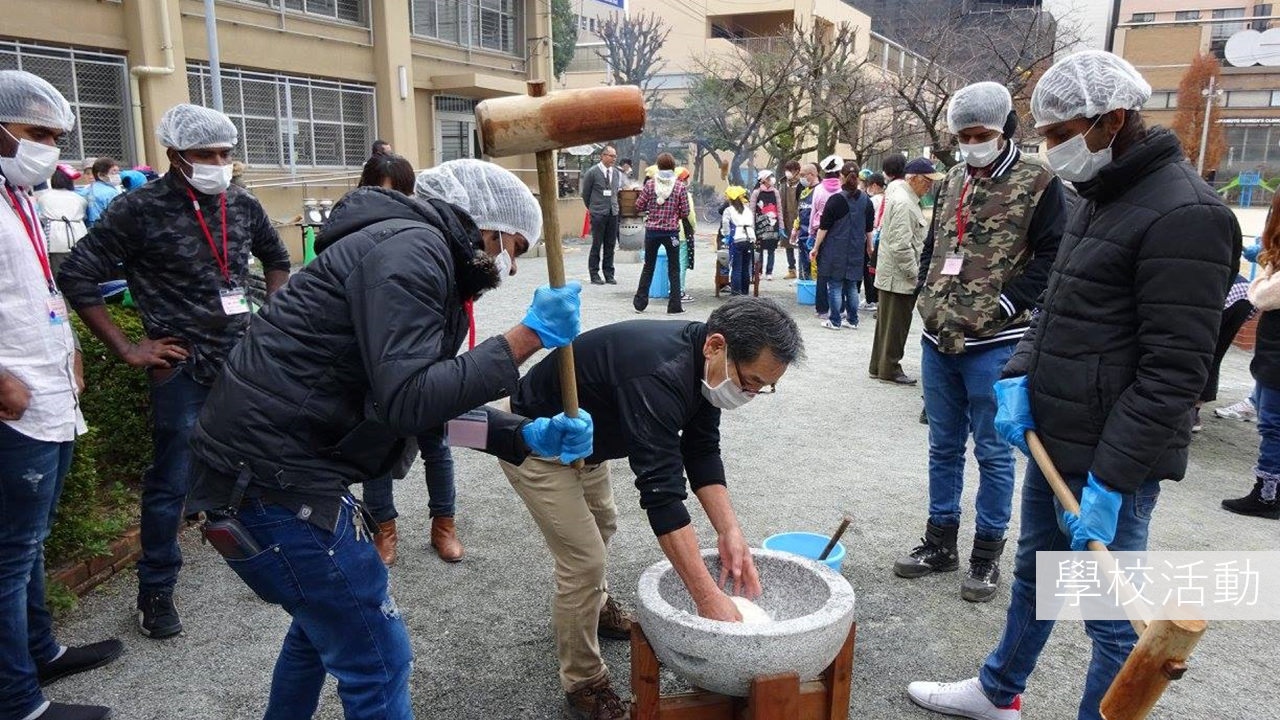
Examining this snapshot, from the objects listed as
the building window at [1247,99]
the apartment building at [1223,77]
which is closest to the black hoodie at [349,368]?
the apartment building at [1223,77]

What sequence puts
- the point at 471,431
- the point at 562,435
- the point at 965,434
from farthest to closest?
the point at 965,434, the point at 471,431, the point at 562,435

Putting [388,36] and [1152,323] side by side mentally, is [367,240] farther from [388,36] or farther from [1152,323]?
[388,36]

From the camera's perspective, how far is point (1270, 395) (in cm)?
470

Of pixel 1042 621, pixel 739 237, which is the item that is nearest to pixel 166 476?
pixel 1042 621

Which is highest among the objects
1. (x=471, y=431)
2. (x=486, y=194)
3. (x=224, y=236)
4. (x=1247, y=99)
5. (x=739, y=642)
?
(x=1247, y=99)

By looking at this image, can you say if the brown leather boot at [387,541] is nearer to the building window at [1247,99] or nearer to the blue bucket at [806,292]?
the blue bucket at [806,292]

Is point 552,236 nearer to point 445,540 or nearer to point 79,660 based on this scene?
point 445,540

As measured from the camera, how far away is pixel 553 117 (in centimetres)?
202

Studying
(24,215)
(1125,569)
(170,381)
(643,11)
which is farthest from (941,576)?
(643,11)

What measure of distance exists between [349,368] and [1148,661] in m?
1.79

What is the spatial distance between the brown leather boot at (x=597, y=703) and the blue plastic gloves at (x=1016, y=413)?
145 centimetres

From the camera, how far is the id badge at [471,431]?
2311mm

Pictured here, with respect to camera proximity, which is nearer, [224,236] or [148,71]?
[224,236]

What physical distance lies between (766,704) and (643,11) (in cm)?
3588
